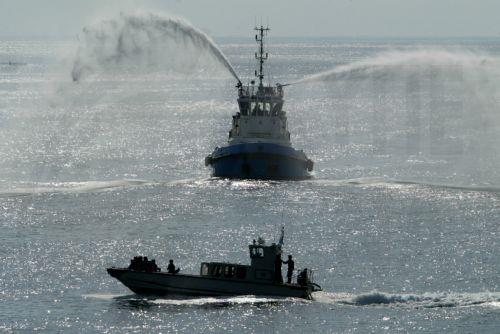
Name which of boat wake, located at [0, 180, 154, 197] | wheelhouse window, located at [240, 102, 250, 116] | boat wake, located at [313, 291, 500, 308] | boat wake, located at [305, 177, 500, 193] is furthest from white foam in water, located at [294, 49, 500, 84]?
boat wake, located at [313, 291, 500, 308]

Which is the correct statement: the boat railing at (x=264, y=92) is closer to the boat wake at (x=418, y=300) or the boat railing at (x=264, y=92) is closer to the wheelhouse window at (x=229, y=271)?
the boat wake at (x=418, y=300)

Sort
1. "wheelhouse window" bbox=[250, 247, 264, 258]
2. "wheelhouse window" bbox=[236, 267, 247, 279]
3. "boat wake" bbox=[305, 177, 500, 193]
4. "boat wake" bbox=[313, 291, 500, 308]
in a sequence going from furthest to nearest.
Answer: "boat wake" bbox=[305, 177, 500, 193]
"wheelhouse window" bbox=[236, 267, 247, 279]
"wheelhouse window" bbox=[250, 247, 264, 258]
"boat wake" bbox=[313, 291, 500, 308]

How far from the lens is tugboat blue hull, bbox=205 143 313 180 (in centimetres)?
13425

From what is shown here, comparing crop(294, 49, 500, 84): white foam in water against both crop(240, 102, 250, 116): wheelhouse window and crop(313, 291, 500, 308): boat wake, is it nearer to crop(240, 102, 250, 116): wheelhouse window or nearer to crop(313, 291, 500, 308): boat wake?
crop(240, 102, 250, 116): wheelhouse window

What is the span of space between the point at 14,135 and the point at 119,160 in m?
41.4

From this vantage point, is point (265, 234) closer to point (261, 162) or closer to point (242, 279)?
point (242, 279)

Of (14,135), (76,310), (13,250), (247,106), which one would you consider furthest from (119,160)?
(76,310)

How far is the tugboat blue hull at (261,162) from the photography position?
134m

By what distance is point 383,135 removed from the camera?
650ft

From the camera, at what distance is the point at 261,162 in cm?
13425

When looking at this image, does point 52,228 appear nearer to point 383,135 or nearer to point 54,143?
point 54,143

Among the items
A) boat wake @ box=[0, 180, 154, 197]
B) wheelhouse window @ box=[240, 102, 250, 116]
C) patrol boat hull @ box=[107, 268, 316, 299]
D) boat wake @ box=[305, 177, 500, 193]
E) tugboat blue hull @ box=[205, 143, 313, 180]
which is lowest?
patrol boat hull @ box=[107, 268, 316, 299]

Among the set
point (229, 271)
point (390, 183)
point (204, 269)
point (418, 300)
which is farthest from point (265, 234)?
point (390, 183)

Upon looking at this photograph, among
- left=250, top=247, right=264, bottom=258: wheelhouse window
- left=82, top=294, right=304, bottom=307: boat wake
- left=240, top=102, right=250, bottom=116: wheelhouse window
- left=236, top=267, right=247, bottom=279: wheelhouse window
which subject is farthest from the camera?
left=240, top=102, right=250, bottom=116: wheelhouse window
